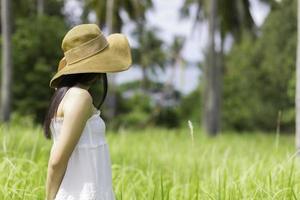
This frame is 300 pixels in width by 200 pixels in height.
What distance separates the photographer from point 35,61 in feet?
71.7

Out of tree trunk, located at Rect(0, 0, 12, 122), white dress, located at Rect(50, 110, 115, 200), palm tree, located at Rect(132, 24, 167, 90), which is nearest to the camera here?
white dress, located at Rect(50, 110, 115, 200)

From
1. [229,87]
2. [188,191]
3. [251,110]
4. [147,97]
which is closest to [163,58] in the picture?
[147,97]

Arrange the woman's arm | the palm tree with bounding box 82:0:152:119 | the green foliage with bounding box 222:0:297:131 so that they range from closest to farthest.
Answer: the woman's arm
the palm tree with bounding box 82:0:152:119
the green foliage with bounding box 222:0:297:131

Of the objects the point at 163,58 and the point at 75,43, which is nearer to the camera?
the point at 75,43

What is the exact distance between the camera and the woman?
2266 millimetres

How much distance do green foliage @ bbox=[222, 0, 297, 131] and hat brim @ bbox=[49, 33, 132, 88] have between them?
68.3ft

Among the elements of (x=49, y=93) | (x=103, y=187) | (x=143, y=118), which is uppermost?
(x=103, y=187)

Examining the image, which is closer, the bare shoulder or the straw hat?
the bare shoulder

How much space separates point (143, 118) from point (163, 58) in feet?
59.3

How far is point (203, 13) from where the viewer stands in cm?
2225

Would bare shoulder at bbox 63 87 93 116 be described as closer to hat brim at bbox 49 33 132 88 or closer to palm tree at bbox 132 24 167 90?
hat brim at bbox 49 33 132 88

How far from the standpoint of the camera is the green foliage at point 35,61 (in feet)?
69.3

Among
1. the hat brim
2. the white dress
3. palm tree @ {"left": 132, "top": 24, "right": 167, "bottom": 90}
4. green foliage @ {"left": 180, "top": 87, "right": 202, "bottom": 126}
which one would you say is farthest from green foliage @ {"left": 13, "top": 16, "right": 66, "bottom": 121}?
palm tree @ {"left": 132, "top": 24, "right": 167, "bottom": 90}

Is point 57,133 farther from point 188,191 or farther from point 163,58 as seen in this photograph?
point 163,58
